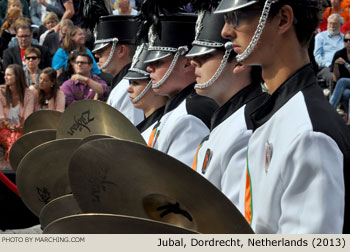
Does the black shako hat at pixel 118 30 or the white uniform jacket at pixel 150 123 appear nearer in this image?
the white uniform jacket at pixel 150 123

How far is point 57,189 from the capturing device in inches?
167

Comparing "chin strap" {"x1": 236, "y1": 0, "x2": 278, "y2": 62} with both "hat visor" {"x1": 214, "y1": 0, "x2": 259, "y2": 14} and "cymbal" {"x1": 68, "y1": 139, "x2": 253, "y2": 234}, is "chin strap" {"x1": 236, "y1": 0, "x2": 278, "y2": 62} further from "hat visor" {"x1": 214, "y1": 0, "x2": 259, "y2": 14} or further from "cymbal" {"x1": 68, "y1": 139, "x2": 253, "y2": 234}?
"cymbal" {"x1": 68, "y1": 139, "x2": 253, "y2": 234}

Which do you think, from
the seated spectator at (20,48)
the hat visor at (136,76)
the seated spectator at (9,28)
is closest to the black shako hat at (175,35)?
the hat visor at (136,76)

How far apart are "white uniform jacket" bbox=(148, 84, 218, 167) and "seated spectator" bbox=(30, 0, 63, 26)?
34.5 ft

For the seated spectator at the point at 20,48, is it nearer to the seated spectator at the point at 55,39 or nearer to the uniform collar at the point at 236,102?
the seated spectator at the point at 55,39

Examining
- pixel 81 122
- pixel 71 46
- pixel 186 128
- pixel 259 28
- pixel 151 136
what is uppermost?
pixel 259 28

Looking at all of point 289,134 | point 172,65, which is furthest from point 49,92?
point 289,134

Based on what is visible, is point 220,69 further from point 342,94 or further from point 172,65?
point 342,94

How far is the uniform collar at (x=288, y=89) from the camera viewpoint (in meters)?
2.60

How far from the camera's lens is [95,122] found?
3.96m

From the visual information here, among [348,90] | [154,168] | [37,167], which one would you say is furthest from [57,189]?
[348,90]

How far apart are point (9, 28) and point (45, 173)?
885 cm

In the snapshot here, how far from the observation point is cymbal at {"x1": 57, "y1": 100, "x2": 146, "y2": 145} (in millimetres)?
3814

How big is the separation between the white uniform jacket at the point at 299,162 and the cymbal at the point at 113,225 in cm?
50
